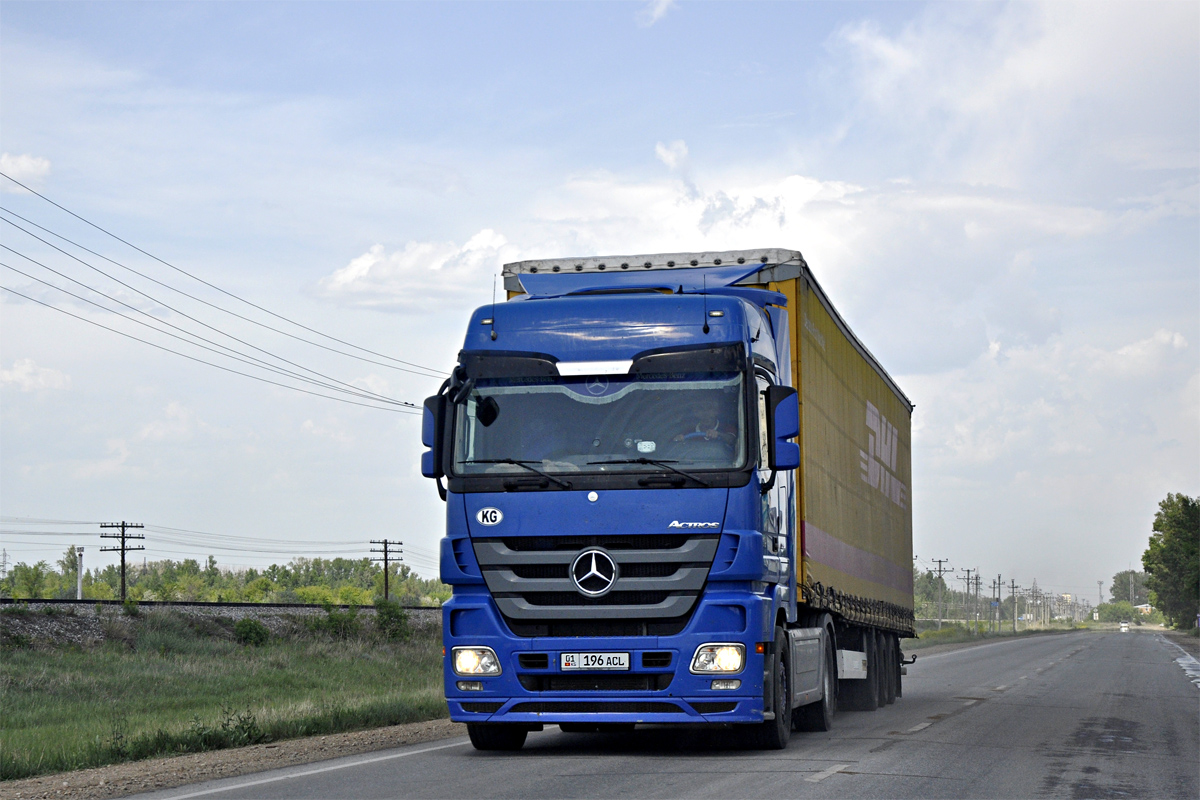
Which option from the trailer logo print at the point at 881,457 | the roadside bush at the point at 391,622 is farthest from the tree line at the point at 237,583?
the trailer logo print at the point at 881,457

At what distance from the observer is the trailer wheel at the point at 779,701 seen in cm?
1106

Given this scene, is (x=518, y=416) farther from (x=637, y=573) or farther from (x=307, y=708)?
(x=307, y=708)

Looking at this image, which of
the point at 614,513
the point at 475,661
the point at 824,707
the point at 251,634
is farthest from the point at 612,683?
the point at 251,634

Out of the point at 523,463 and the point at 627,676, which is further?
the point at 523,463

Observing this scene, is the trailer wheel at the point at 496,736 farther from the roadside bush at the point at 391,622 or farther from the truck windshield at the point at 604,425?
the roadside bush at the point at 391,622

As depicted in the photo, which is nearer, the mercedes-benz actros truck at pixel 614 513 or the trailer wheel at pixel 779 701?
the mercedes-benz actros truck at pixel 614 513

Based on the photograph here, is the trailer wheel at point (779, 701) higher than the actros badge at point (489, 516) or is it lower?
lower

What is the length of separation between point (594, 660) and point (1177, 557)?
108 m

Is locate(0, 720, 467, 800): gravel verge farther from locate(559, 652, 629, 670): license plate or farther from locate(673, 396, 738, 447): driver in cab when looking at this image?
locate(673, 396, 738, 447): driver in cab

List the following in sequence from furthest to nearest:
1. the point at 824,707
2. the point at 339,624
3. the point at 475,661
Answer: the point at 339,624 < the point at 824,707 < the point at 475,661

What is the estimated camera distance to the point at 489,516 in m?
10.4

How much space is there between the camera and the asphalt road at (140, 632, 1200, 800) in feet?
29.7

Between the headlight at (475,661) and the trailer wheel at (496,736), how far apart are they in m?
0.91

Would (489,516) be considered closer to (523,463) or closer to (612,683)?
(523,463)
